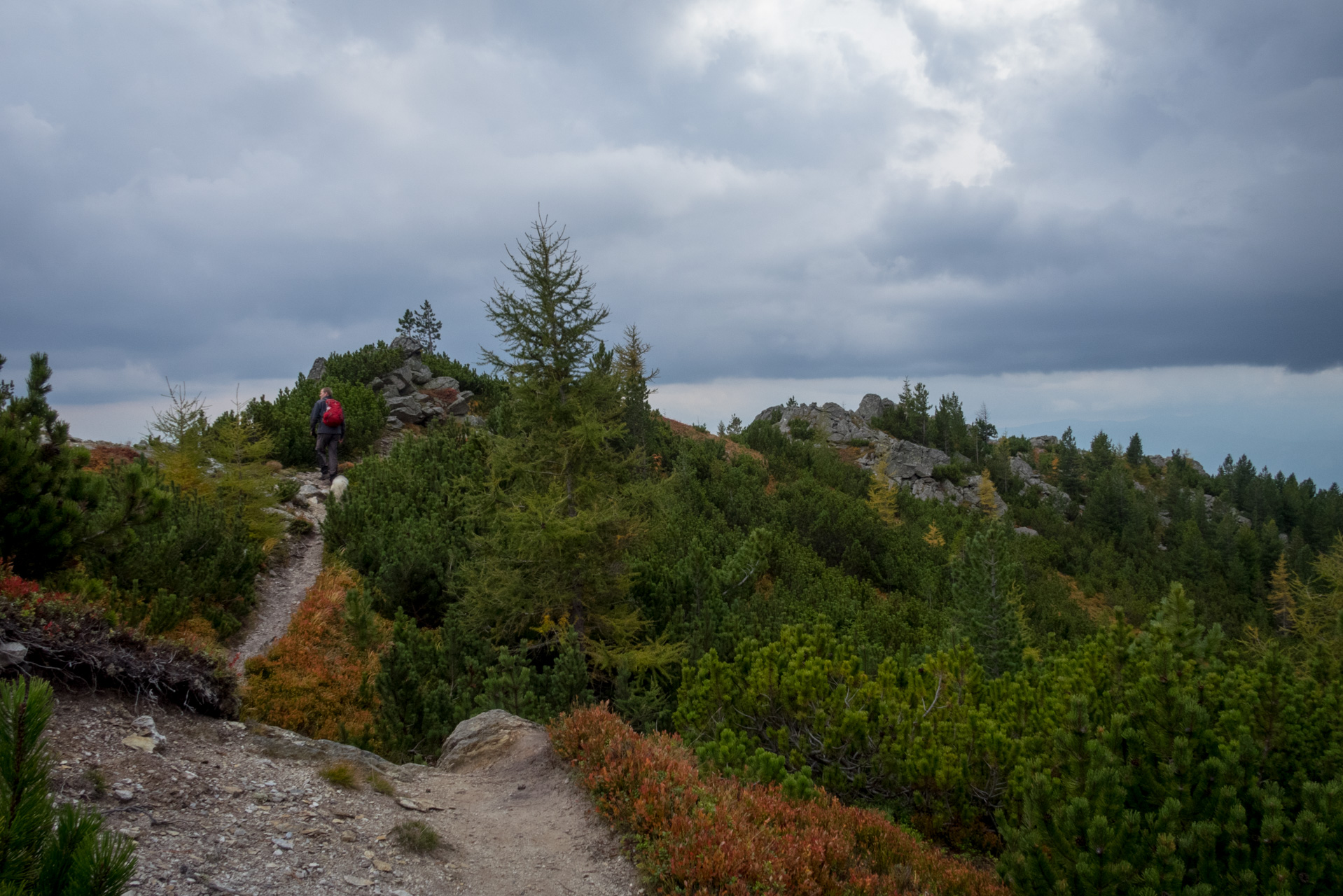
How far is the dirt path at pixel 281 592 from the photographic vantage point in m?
10.8

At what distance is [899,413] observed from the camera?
64.9 m

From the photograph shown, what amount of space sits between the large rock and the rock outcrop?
40220mm

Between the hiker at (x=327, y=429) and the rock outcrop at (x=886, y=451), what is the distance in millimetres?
34569

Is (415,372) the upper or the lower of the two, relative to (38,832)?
upper

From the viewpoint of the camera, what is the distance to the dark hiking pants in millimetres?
18703

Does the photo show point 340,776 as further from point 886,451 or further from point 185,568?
point 886,451

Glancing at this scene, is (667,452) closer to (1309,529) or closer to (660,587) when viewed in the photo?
(660,587)

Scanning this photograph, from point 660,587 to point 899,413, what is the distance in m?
57.5

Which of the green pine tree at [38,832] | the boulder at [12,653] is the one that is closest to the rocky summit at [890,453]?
the boulder at [12,653]

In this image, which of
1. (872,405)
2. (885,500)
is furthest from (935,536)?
(872,405)

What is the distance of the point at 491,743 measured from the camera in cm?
716

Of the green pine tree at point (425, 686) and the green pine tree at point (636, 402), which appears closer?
the green pine tree at point (425, 686)

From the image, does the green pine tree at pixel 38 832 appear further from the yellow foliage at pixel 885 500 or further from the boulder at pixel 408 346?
the yellow foliage at pixel 885 500

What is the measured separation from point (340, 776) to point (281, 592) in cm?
890
